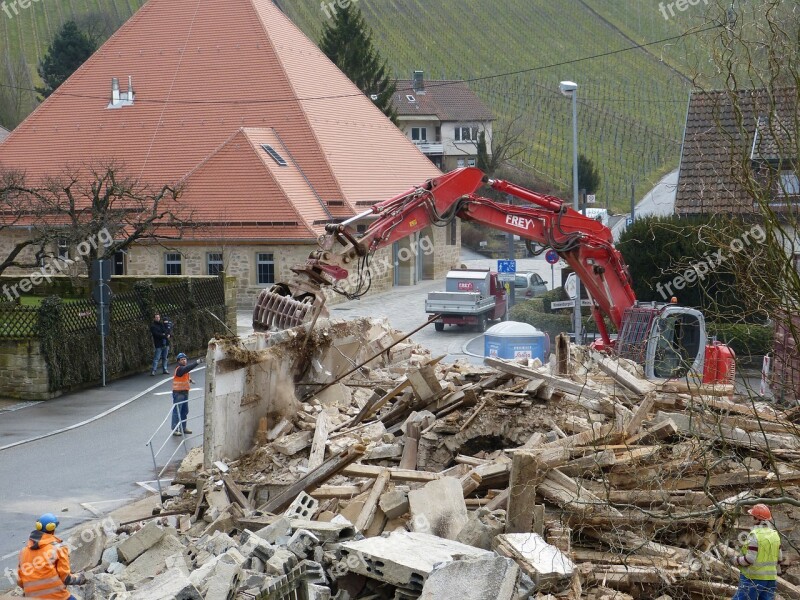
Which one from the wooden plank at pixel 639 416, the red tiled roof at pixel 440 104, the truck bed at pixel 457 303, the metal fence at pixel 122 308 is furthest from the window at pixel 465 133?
the wooden plank at pixel 639 416

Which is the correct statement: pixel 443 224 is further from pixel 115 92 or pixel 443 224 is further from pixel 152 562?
pixel 115 92

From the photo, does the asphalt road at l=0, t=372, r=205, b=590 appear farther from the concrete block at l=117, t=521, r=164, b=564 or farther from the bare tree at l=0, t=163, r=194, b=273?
the bare tree at l=0, t=163, r=194, b=273

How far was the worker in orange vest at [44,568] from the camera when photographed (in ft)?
34.5

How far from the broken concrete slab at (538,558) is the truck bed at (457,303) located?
26180mm

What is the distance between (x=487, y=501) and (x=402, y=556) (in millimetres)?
1674

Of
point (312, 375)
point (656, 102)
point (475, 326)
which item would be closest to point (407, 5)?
point (656, 102)

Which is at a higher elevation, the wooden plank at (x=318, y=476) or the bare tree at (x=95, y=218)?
the bare tree at (x=95, y=218)

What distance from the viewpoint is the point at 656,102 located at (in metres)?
95.9

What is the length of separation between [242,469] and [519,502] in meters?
4.87

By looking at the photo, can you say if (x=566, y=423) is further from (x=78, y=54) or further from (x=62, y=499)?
(x=78, y=54)

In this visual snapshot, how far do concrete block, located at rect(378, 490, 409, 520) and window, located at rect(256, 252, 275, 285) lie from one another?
30.9 meters

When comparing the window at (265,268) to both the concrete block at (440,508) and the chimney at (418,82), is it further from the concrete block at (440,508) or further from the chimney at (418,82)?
the chimney at (418,82)

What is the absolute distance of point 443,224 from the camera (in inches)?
768

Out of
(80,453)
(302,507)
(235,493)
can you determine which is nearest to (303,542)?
(302,507)
